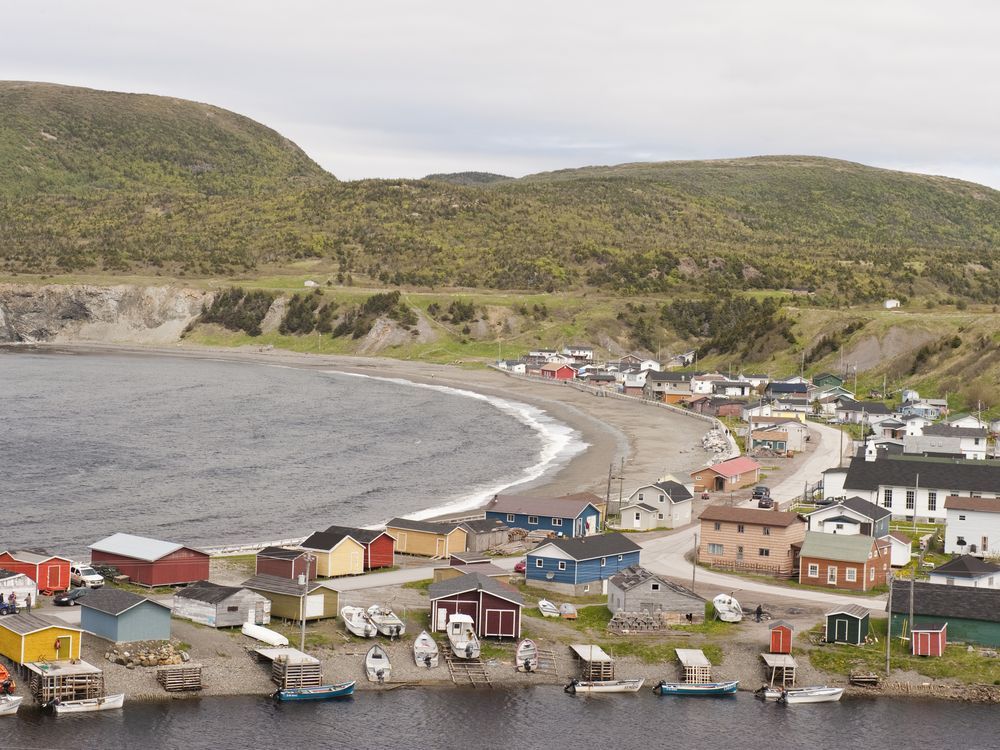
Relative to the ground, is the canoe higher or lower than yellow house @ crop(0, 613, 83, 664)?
lower

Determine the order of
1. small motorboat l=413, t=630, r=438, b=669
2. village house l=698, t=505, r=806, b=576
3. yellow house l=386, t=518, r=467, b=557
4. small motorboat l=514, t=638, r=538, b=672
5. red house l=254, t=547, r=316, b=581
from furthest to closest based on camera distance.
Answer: yellow house l=386, t=518, r=467, b=557 < village house l=698, t=505, r=806, b=576 < red house l=254, t=547, r=316, b=581 < small motorboat l=514, t=638, r=538, b=672 < small motorboat l=413, t=630, r=438, b=669

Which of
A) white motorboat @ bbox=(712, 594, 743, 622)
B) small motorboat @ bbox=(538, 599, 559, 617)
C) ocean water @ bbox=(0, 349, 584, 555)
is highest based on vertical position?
white motorboat @ bbox=(712, 594, 743, 622)

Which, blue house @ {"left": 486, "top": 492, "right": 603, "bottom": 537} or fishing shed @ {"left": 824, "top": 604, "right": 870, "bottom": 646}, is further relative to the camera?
blue house @ {"left": 486, "top": 492, "right": 603, "bottom": 537}

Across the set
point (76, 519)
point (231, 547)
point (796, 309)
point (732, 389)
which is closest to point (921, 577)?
point (231, 547)

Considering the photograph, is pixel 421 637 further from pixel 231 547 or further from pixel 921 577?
pixel 921 577

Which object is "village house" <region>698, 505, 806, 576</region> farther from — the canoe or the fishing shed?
the canoe

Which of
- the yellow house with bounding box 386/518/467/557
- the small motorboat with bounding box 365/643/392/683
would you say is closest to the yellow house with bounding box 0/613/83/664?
the small motorboat with bounding box 365/643/392/683
